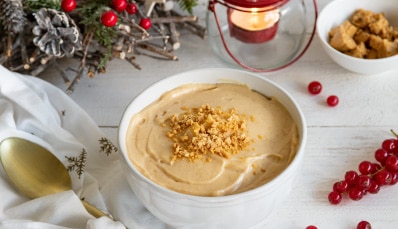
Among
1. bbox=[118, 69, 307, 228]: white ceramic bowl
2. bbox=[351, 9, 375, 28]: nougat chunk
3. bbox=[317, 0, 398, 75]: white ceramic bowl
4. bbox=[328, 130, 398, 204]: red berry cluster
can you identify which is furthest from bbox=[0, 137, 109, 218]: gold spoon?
bbox=[351, 9, 375, 28]: nougat chunk

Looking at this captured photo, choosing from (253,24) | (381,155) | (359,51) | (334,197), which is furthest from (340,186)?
(253,24)

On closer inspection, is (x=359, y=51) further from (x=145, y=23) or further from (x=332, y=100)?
(x=145, y=23)

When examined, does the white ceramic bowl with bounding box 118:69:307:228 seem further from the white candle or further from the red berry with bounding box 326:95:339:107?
the white candle

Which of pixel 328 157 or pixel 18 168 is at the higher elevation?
pixel 18 168

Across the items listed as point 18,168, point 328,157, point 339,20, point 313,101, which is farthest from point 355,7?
point 18,168

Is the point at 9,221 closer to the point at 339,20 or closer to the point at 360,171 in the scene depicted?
the point at 360,171

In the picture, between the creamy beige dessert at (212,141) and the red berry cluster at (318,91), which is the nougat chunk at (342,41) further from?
the creamy beige dessert at (212,141)
